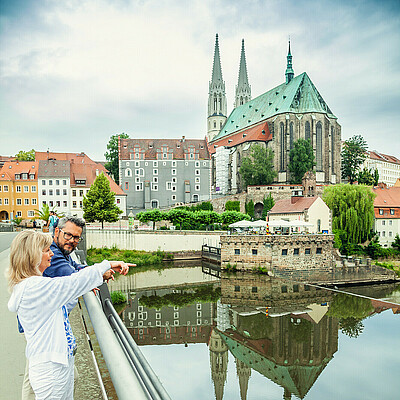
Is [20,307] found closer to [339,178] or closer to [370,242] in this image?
[370,242]

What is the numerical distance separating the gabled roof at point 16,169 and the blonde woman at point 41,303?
56.4 m

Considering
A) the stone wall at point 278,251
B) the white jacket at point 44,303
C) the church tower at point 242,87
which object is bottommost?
the stone wall at point 278,251

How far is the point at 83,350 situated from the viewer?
426cm

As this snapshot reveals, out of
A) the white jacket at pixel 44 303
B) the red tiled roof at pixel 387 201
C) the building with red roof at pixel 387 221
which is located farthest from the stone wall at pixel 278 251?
the white jacket at pixel 44 303

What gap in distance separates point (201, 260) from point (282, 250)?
32.3 ft

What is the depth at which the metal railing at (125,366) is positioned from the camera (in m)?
1.83

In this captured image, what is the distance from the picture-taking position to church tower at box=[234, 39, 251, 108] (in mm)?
97188

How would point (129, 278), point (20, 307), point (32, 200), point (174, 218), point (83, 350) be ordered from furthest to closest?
point (32, 200) → point (174, 218) → point (129, 278) → point (83, 350) → point (20, 307)

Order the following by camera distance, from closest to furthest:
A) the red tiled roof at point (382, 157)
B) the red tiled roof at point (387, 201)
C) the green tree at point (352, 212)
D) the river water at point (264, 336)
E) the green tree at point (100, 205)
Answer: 1. the river water at point (264, 336)
2. the green tree at point (352, 212)
3. the green tree at point (100, 205)
4. the red tiled roof at point (387, 201)
5. the red tiled roof at point (382, 157)

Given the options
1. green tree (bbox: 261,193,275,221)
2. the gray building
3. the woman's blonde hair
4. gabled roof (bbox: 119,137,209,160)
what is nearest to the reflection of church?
the woman's blonde hair

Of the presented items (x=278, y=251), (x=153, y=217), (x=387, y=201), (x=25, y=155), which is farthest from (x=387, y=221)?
(x=25, y=155)

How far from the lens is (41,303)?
2328 mm

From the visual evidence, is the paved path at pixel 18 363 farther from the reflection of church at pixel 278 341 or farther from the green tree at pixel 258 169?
the green tree at pixel 258 169

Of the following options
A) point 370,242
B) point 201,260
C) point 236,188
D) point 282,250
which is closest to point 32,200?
point 201,260
